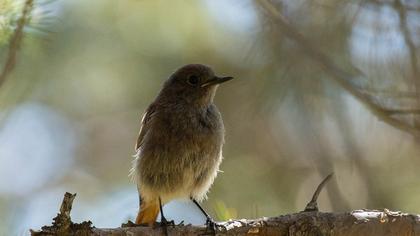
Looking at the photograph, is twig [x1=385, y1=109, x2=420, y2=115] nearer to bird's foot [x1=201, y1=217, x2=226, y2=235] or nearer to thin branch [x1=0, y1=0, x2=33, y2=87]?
bird's foot [x1=201, y1=217, x2=226, y2=235]

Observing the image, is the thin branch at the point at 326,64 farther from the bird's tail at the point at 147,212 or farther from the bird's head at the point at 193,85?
the bird's tail at the point at 147,212

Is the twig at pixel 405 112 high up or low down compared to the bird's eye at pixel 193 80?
down

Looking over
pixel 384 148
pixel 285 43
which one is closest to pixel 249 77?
pixel 285 43

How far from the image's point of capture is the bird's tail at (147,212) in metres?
6.18

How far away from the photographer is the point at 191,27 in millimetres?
6656

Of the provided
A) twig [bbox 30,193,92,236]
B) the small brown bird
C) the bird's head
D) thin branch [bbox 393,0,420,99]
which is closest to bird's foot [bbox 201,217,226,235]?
twig [bbox 30,193,92,236]

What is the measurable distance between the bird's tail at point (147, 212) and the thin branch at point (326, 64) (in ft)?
5.90

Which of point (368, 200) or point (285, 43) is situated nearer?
point (285, 43)

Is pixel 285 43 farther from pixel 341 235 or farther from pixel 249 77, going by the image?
pixel 341 235

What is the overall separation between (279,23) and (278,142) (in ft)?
6.57

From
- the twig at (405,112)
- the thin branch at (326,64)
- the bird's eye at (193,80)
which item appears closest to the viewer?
the twig at (405,112)

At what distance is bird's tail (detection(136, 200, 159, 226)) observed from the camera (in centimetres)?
618

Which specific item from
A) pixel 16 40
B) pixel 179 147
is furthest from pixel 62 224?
pixel 179 147

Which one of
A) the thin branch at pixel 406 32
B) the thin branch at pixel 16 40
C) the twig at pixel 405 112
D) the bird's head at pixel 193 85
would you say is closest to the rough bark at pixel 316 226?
the twig at pixel 405 112
